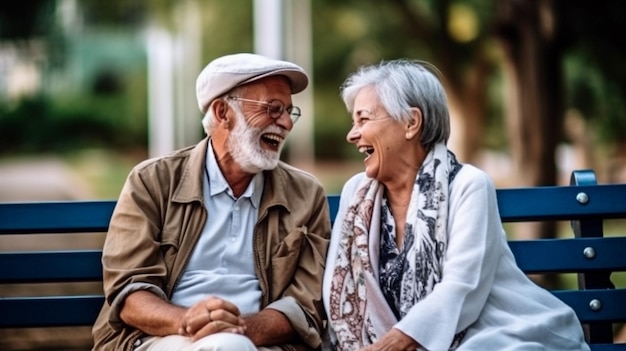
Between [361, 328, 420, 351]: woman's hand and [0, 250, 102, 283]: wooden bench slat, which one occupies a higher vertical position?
[0, 250, 102, 283]: wooden bench slat

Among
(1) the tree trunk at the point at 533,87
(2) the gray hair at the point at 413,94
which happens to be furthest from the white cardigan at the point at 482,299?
(1) the tree trunk at the point at 533,87

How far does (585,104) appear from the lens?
15414 millimetres

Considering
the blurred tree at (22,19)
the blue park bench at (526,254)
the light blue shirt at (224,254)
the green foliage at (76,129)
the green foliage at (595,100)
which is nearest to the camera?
the light blue shirt at (224,254)

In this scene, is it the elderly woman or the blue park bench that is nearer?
the elderly woman

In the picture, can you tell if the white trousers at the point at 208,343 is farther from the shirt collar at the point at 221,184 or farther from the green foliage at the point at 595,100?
the green foliage at the point at 595,100

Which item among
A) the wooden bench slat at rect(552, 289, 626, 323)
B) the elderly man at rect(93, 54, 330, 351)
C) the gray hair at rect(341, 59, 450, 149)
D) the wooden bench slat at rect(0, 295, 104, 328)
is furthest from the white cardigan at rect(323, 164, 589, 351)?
the wooden bench slat at rect(0, 295, 104, 328)

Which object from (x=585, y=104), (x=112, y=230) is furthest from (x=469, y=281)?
(x=585, y=104)

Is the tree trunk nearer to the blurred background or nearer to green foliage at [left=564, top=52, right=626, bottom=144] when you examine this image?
the blurred background

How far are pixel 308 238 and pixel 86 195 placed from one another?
2430cm

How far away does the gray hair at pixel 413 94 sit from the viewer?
4.34 metres

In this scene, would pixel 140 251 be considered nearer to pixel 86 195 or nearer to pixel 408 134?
pixel 408 134

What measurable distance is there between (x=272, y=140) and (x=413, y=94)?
564 mm

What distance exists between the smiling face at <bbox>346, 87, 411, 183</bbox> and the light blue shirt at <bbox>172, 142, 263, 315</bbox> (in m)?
0.46

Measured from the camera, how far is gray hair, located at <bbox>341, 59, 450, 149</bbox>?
434 cm
